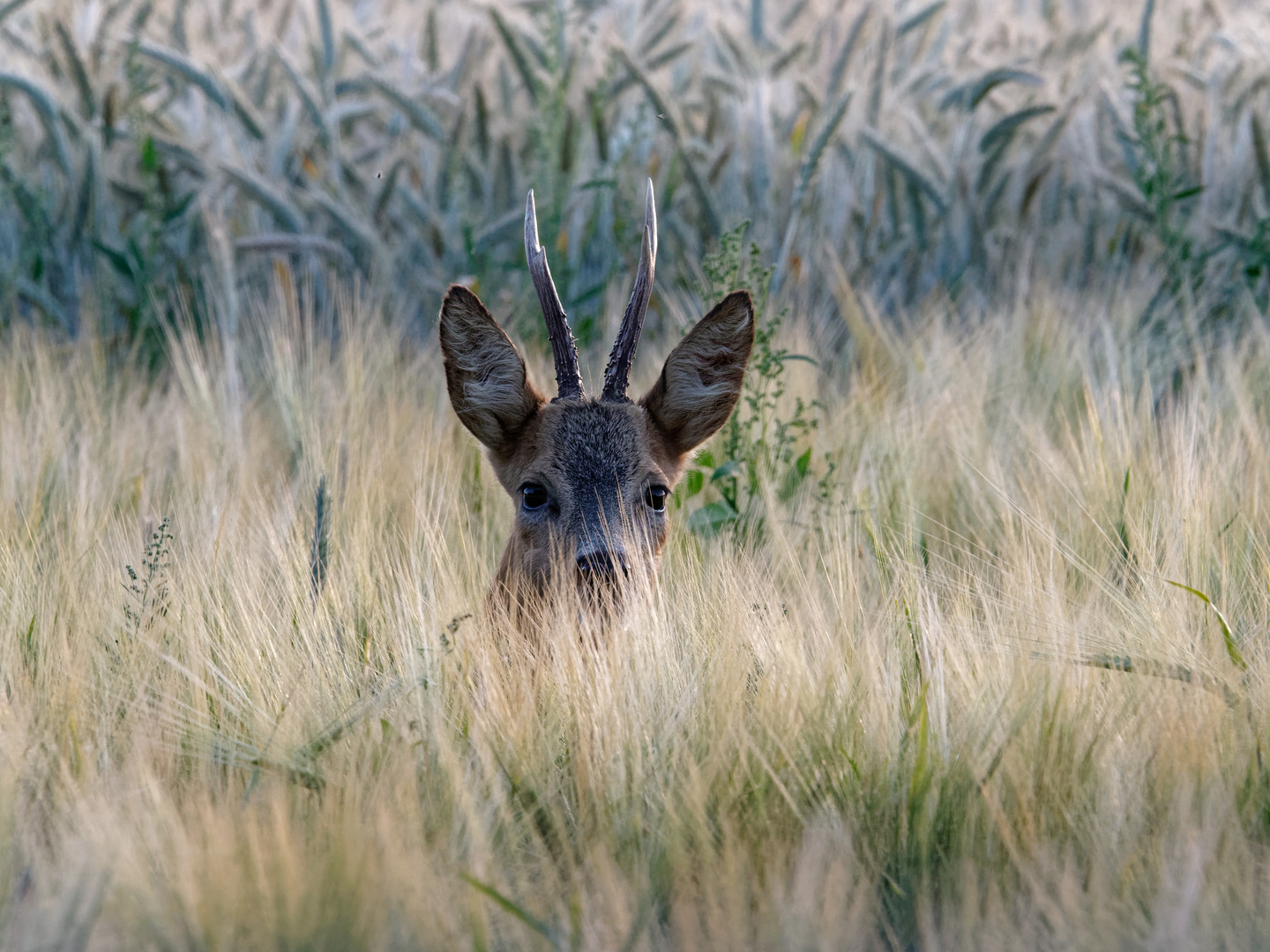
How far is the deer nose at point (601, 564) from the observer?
3326 millimetres

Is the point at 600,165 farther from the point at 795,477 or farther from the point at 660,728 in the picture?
the point at 660,728

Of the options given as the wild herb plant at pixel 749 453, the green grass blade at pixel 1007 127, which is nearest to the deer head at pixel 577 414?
the wild herb plant at pixel 749 453

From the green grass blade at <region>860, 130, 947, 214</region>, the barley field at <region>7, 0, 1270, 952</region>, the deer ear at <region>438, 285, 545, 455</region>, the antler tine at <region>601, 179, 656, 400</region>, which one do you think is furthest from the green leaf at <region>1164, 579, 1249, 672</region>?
the green grass blade at <region>860, 130, 947, 214</region>

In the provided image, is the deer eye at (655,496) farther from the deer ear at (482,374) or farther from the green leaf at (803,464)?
the green leaf at (803,464)

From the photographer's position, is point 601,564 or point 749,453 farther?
point 749,453

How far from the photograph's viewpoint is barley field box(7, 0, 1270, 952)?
87.5 inches

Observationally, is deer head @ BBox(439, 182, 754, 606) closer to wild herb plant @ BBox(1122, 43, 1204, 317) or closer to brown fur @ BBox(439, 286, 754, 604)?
brown fur @ BBox(439, 286, 754, 604)

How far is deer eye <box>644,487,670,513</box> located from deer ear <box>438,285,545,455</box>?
41 cm

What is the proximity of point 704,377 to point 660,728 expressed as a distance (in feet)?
4.84

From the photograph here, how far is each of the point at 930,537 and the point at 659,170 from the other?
381cm

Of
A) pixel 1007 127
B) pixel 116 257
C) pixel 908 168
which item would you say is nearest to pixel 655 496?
pixel 908 168

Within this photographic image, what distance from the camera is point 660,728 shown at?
2.69 m

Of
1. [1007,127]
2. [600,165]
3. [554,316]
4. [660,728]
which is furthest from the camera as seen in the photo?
[600,165]

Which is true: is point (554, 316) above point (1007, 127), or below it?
below
